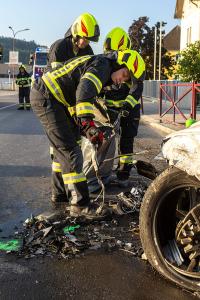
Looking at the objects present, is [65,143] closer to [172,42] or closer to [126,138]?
[126,138]

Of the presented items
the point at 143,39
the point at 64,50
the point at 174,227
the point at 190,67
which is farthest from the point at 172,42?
the point at 174,227

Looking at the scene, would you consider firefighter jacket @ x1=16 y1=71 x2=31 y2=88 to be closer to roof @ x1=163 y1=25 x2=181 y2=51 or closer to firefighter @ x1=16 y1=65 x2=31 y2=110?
firefighter @ x1=16 y1=65 x2=31 y2=110

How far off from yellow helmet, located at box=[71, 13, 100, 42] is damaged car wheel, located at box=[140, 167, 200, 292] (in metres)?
2.22

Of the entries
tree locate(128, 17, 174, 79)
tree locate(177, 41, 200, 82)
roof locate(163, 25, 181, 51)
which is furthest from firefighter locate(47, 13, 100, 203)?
roof locate(163, 25, 181, 51)

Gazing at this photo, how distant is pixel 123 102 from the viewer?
5816mm

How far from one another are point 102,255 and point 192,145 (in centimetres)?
125

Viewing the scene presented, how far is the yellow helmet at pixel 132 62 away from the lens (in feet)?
14.8

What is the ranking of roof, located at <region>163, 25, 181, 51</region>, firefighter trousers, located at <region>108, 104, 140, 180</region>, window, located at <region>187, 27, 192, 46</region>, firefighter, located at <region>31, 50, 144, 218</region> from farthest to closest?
roof, located at <region>163, 25, 181, 51</region> → window, located at <region>187, 27, 192, 46</region> → firefighter trousers, located at <region>108, 104, 140, 180</region> → firefighter, located at <region>31, 50, 144, 218</region>

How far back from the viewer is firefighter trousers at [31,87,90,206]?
4625 mm

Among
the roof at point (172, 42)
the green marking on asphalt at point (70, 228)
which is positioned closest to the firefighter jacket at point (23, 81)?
the green marking on asphalt at point (70, 228)

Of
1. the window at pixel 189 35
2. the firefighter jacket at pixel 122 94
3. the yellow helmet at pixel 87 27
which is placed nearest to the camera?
the yellow helmet at pixel 87 27

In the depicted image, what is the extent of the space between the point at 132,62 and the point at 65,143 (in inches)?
42.8

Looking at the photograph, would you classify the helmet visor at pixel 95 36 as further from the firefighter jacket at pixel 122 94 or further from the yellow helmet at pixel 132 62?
the firefighter jacket at pixel 122 94

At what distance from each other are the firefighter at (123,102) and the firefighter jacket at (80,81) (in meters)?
1.22
